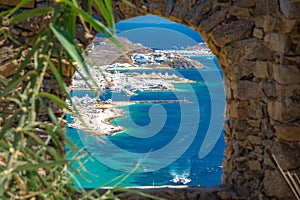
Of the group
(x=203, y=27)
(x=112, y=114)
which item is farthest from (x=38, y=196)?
(x=112, y=114)

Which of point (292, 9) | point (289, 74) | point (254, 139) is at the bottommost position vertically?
point (254, 139)

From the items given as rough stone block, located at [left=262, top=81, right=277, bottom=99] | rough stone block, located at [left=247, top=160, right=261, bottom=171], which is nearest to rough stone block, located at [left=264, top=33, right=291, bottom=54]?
rough stone block, located at [left=262, top=81, right=277, bottom=99]

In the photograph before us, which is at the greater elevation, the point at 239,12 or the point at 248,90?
the point at 239,12

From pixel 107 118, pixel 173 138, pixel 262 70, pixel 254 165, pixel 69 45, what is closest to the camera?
pixel 69 45

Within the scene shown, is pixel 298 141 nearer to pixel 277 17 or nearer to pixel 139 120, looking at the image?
pixel 277 17

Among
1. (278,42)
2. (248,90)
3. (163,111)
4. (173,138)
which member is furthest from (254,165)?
(173,138)

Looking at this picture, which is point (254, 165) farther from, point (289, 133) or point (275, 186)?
point (289, 133)

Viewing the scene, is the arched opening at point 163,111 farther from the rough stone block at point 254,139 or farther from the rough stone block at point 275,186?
the rough stone block at point 275,186

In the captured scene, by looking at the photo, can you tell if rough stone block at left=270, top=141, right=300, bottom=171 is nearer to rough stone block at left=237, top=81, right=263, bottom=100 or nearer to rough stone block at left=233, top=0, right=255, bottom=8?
rough stone block at left=237, top=81, right=263, bottom=100
